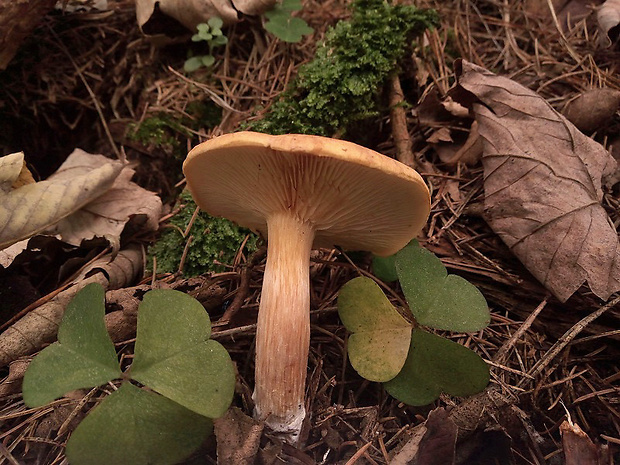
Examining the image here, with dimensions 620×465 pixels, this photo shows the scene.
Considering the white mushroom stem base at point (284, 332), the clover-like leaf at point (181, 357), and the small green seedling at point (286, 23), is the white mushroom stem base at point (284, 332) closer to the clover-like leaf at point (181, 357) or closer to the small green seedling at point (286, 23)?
the clover-like leaf at point (181, 357)

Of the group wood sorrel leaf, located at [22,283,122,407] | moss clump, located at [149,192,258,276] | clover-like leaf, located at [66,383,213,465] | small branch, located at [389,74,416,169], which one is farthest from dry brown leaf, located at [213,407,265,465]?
small branch, located at [389,74,416,169]

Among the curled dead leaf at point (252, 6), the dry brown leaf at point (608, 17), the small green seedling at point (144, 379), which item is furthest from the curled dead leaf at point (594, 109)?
the small green seedling at point (144, 379)

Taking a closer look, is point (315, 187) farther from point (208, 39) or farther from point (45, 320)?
point (208, 39)

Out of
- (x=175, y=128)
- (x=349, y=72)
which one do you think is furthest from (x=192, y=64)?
(x=349, y=72)

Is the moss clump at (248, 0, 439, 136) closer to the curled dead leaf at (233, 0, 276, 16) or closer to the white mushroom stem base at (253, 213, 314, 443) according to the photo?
the curled dead leaf at (233, 0, 276, 16)

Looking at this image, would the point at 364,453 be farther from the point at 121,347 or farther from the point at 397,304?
the point at 121,347

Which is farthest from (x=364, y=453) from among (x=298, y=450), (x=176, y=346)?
(x=176, y=346)

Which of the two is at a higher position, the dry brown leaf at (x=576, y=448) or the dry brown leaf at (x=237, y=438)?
the dry brown leaf at (x=237, y=438)
